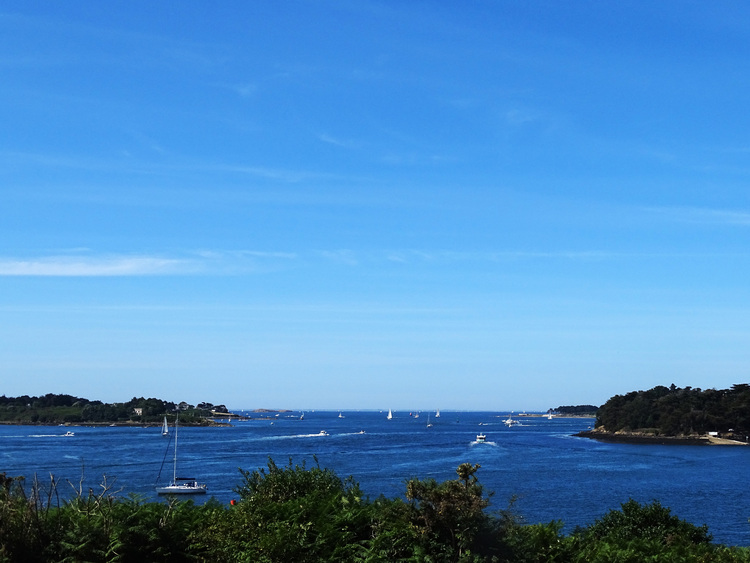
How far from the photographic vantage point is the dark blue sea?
68.2m

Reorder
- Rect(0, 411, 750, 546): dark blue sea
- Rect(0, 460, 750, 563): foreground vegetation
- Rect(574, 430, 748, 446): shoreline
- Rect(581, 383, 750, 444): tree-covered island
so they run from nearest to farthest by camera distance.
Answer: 1. Rect(0, 460, 750, 563): foreground vegetation
2. Rect(0, 411, 750, 546): dark blue sea
3. Rect(574, 430, 748, 446): shoreline
4. Rect(581, 383, 750, 444): tree-covered island

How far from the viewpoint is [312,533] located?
20.6 meters

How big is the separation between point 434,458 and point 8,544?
330ft

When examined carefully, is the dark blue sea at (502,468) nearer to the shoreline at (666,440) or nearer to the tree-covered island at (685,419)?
the shoreline at (666,440)

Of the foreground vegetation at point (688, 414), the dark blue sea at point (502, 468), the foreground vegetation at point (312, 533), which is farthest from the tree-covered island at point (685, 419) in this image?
the foreground vegetation at point (312, 533)

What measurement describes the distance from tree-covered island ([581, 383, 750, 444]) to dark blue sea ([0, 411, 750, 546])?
Answer: 16908mm

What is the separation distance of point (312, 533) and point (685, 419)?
172m

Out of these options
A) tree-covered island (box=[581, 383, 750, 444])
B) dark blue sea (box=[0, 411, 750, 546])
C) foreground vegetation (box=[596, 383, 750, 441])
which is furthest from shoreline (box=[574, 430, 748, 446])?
dark blue sea (box=[0, 411, 750, 546])

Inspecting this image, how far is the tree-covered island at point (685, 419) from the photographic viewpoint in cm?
16812

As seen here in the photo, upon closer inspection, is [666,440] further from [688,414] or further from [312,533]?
[312,533]

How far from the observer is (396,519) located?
20.4 metres

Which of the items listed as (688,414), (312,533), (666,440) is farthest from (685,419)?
(312,533)

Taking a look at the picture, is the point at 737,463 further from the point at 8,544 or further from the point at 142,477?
the point at 8,544

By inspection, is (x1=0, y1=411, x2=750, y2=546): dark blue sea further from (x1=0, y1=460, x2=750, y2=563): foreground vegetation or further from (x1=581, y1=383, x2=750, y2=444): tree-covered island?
(x1=0, y1=460, x2=750, y2=563): foreground vegetation
